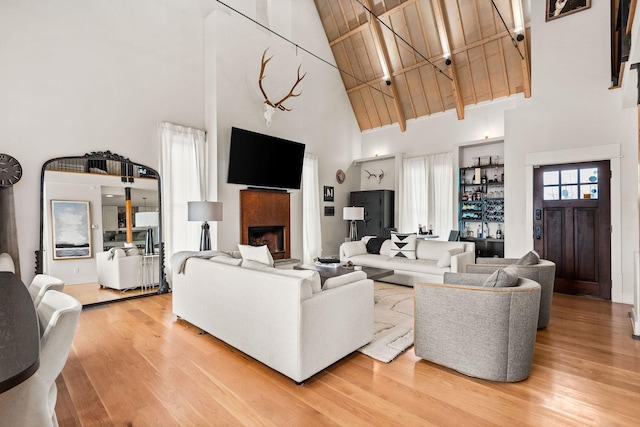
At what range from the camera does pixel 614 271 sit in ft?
14.3

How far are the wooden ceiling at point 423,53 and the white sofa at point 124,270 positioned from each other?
18.8 ft

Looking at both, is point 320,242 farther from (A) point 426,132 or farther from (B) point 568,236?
(B) point 568,236

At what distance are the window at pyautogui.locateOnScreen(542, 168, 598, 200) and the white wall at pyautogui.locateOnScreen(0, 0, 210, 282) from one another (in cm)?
576

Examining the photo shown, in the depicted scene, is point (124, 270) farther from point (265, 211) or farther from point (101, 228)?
point (265, 211)

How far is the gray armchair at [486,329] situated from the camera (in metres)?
2.24

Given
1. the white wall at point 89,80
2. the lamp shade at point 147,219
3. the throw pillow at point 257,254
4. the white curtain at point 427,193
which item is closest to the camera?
the white wall at point 89,80

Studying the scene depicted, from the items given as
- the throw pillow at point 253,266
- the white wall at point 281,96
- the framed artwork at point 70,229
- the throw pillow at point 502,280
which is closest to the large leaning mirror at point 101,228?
the framed artwork at point 70,229

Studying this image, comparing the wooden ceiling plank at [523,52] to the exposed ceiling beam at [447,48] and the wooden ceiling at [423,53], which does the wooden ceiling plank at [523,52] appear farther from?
the exposed ceiling beam at [447,48]

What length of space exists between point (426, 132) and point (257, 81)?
4155 millimetres

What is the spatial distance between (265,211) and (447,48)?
5087mm

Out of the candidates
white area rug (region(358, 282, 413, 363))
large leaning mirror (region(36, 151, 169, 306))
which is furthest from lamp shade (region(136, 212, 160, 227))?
white area rug (region(358, 282, 413, 363))

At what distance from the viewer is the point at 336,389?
2229 millimetres

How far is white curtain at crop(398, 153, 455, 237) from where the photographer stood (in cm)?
723

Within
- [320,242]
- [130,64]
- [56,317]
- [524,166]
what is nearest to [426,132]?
[524,166]
